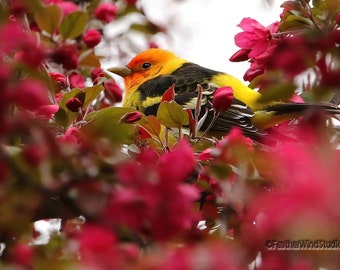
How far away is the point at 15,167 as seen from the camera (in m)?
1.25

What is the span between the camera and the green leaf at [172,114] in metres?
2.74

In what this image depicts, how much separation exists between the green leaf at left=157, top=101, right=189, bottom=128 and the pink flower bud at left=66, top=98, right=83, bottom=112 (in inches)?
11.8

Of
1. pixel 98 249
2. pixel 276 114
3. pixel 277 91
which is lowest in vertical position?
pixel 276 114

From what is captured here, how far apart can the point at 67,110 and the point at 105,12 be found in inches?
54.0

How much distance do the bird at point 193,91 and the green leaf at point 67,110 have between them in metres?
0.66

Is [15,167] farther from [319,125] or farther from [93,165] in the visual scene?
[319,125]

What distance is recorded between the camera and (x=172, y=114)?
277cm

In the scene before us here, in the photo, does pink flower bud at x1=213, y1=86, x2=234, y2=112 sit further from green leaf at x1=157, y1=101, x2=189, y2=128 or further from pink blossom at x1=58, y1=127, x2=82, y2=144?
pink blossom at x1=58, y1=127, x2=82, y2=144

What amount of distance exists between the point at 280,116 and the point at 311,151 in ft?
9.06

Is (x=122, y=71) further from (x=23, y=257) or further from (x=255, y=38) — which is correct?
(x=23, y=257)

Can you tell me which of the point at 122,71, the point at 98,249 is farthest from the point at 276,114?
the point at 98,249

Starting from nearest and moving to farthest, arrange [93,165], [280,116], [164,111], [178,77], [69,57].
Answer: [93,165] < [69,57] < [164,111] < [280,116] < [178,77]

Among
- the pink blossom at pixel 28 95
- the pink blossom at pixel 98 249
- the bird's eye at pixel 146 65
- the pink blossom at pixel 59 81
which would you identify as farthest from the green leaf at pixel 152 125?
the bird's eye at pixel 146 65

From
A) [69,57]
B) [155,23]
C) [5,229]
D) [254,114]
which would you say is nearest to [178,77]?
[155,23]
